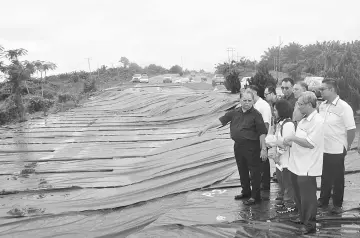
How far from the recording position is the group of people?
2.92 meters

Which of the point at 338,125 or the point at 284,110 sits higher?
the point at 284,110

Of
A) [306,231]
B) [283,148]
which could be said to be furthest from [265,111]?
[306,231]

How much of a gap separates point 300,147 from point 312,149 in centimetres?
9

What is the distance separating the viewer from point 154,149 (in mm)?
6965

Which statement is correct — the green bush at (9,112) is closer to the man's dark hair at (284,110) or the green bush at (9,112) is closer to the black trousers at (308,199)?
the man's dark hair at (284,110)

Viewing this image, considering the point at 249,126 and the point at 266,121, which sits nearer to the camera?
the point at 249,126

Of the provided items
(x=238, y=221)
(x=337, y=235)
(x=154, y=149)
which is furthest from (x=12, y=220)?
(x=154, y=149)

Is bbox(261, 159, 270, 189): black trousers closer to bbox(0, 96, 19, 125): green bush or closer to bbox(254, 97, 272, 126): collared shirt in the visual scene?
bbox(254, 97, 272, 126): collared shirt

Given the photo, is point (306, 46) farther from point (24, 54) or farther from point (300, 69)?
point (24, 54)

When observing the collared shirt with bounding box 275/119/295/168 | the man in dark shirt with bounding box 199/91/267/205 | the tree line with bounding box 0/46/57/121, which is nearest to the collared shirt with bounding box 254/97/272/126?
the man in dark shirt with bounding box 199/91/267/205

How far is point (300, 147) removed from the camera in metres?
2.97

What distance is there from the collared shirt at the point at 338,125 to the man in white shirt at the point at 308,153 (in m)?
0.41

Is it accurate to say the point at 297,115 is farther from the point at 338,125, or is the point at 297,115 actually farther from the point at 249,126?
the point at 249,126

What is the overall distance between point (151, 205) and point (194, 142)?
2.83 metres
